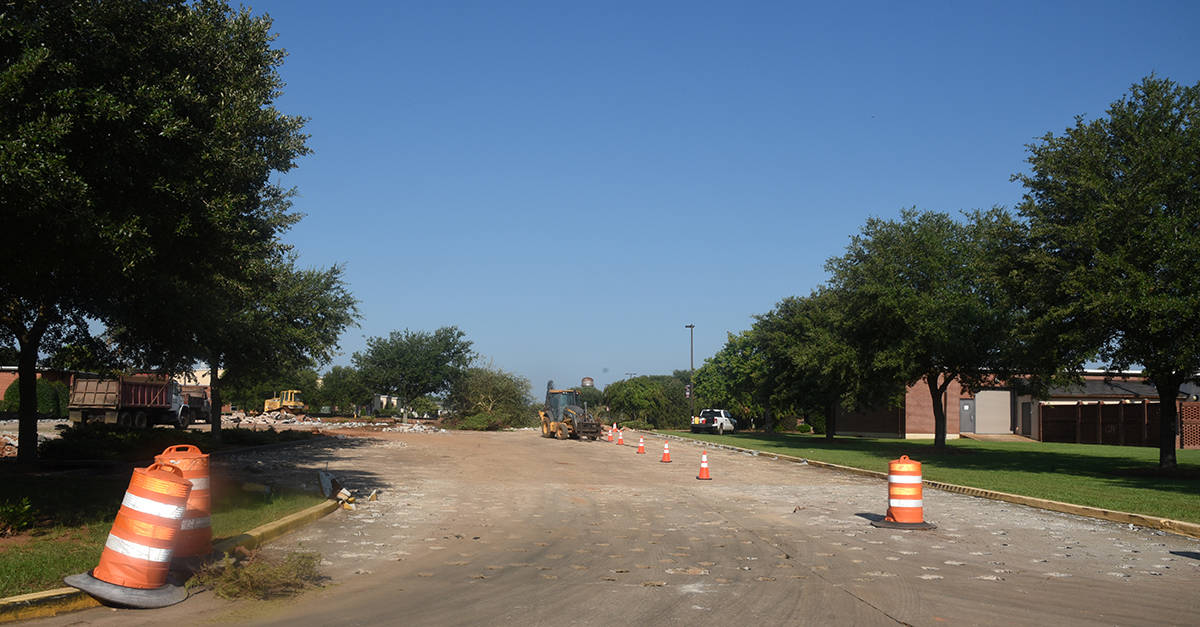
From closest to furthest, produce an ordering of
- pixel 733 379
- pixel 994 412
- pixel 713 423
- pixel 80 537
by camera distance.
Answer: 1. pixel 80 537
2. pixel 994 412
3. pixel 713 423
4. pixel 733 379

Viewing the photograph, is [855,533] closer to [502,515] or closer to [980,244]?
[502,515]

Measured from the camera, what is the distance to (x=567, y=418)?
45.2 meters

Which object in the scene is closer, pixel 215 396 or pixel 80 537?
pixel 80 537

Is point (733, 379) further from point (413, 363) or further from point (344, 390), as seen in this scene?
point (344, 390)

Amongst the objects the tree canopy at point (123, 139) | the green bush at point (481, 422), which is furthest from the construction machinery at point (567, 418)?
the tree canopy at point (123, 139)

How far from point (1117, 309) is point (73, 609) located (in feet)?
69.3

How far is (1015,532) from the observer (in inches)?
475

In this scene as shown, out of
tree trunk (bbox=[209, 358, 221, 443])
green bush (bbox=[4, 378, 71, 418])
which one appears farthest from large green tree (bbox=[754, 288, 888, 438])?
green bush (bbox=[4, 378, 71, 418])

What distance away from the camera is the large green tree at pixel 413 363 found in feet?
227

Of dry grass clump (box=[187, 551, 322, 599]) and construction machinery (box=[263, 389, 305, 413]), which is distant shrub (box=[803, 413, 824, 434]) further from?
dry grass clump (box=[187, 551, 322, 599])

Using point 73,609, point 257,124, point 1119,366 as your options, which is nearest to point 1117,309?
point 1119,366

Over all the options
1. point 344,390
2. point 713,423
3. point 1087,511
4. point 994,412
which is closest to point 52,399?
point 344,390

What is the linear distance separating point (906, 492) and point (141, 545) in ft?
33.2

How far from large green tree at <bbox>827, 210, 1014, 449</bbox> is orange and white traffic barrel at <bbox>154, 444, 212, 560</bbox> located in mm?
27325
